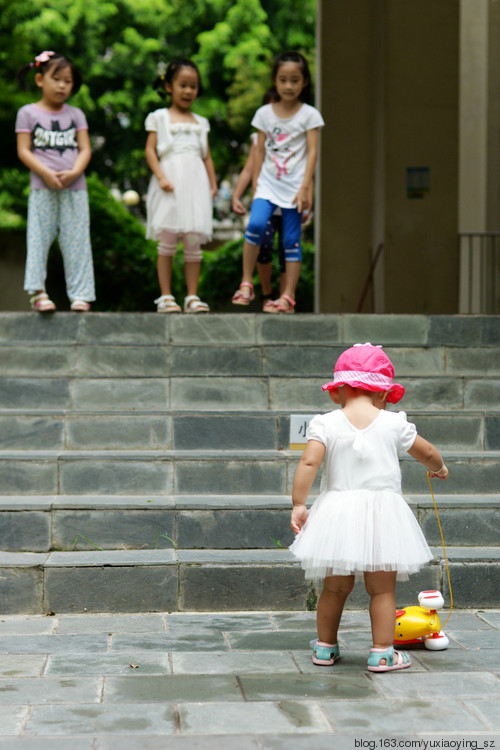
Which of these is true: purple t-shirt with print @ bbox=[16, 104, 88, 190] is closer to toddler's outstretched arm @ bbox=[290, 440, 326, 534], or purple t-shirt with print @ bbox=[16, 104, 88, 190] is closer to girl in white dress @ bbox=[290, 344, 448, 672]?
girl in white dress @ bbox=[290, 344, 448, 672]

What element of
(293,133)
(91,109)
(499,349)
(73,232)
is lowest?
(499,349)

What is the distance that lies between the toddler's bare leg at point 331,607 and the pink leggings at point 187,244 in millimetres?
4119

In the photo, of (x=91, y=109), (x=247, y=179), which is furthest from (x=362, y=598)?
(x=91, y=109)

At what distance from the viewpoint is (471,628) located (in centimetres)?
489

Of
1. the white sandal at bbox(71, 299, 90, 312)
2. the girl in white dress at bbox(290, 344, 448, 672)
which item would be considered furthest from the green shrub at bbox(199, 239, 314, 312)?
the girl in white dress at bbox(290, 344, 448, 672)

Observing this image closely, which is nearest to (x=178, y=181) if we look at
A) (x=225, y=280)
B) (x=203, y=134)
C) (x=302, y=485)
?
(x=203, y=134)

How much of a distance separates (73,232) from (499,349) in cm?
331

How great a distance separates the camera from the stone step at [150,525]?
5.48 m

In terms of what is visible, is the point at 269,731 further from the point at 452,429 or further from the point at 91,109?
the point at 91,109

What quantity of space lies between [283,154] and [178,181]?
0.85 m

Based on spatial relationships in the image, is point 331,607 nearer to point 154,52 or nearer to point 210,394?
point 210,394

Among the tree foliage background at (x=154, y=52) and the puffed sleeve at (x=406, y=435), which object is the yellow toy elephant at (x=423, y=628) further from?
the tree foliage background at (x=154, y=52)

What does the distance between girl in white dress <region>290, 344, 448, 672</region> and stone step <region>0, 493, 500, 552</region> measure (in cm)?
127

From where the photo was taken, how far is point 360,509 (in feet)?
A: 13.6
